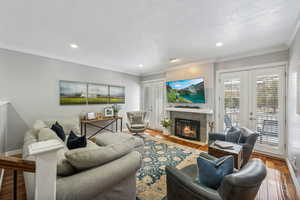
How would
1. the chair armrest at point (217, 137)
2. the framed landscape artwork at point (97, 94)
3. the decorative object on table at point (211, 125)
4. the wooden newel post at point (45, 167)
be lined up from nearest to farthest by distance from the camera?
the wooden newel post at point (45, 167) < the chair armrest at point (217, 137) < the decorative object on table at point (211, 125) < the framed landscape artwork at point (97, 94)

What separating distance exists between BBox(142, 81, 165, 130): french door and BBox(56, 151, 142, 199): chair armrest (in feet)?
13.2

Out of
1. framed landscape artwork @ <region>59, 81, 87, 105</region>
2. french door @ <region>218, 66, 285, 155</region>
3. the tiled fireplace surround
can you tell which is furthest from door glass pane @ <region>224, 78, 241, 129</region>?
framed landscape artwork @ <region>59, 81, 87, 105</region>

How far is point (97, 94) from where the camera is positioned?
4461 mm

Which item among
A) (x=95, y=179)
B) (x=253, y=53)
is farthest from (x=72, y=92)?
(x=253, y=53)

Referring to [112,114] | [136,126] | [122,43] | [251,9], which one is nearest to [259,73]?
[251,9]

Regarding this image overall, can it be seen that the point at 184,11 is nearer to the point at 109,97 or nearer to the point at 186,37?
the point at 186,37

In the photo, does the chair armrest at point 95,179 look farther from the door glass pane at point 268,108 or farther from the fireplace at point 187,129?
the door glass pane at point 268,108

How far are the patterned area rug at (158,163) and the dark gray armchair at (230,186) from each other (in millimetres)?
739

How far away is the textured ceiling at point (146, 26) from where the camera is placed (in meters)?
1.67

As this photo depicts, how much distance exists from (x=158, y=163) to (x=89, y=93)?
321 centimetres

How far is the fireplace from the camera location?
408 cm

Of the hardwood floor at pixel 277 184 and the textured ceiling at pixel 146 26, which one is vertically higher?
the textured ceiling at pixel 146 26

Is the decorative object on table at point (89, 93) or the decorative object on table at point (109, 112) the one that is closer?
the decorative object on table at point (89, 93)

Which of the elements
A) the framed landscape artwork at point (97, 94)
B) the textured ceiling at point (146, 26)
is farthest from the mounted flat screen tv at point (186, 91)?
the framed landscape artwork at point (97, 94)
